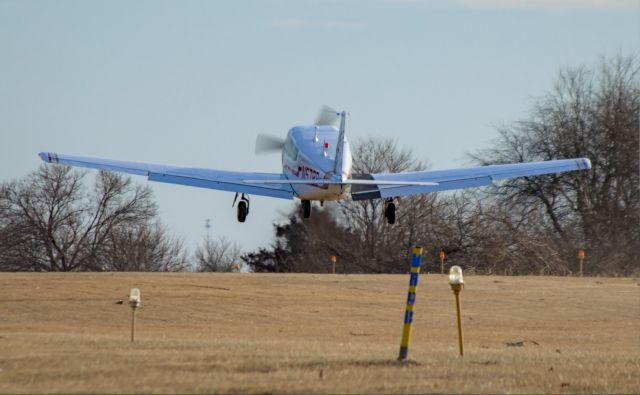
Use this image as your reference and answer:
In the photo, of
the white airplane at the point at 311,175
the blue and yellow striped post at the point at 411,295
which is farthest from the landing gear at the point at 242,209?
Result: the blue and yellow striped post at the point at 411,295

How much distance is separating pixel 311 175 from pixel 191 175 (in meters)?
3.88

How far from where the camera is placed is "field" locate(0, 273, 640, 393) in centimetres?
1639

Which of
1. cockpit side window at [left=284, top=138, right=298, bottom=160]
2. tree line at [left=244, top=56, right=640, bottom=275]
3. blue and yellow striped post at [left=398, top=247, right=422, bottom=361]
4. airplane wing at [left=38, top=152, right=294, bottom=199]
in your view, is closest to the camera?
blue and yellow striped post at [left=398, top=247, right=422, bottom=361]

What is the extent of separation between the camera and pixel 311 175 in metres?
38.1

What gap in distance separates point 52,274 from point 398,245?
33.3 metres

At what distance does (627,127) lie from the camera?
74.4 m

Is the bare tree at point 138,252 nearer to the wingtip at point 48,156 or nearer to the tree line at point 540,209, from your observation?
the tree line at point 540,209

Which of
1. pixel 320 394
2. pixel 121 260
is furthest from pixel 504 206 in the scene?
pixel 320 394

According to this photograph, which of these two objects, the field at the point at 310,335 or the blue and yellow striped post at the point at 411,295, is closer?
the field at the point at 310,335

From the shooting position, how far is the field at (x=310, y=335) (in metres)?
16.4

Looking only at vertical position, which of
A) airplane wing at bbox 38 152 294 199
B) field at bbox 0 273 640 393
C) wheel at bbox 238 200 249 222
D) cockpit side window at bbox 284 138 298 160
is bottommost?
field at bbox 0 273 640 393

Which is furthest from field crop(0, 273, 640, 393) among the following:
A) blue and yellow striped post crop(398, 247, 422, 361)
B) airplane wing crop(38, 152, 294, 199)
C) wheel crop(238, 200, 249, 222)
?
airplane wing crop(38, 152, 294, 199)

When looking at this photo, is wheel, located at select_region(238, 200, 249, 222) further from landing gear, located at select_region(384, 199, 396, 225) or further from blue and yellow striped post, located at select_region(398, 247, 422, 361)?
blue and yellow striped post, located at select_region(398, 247, 422, 361)

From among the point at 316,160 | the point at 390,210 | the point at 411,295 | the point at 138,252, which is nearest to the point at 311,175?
the point at 316,160
